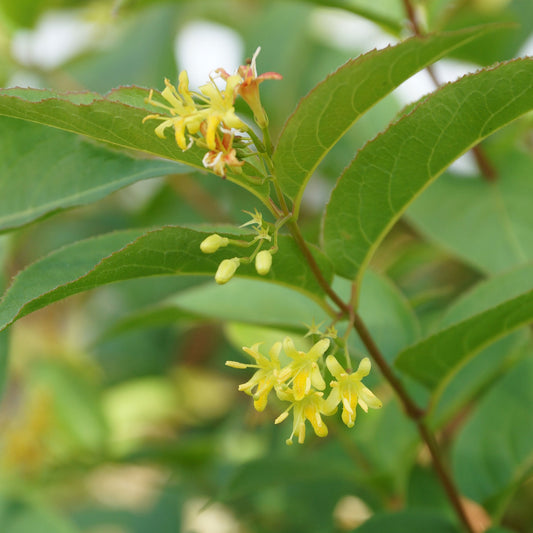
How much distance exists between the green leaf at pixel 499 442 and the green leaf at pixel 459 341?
222 mm

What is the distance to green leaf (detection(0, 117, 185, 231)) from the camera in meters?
0.70

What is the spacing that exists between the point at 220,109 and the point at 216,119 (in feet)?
0.06

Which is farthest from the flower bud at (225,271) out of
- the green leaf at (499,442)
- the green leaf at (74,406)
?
the green leaf at (74,406)

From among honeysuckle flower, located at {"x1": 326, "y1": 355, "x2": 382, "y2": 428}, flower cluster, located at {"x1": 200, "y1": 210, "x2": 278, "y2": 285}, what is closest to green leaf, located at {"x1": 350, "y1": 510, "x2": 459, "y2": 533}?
honeysuckle flower, located at {"x1": 326, "y1": 355, "x2": 382, "y2": 428}

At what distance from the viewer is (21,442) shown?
1318mm

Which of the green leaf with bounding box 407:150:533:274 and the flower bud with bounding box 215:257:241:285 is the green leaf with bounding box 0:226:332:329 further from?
the green leaf with bounding box 407:150:533:274

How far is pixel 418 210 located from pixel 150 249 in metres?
0.59

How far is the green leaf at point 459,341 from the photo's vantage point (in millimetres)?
647

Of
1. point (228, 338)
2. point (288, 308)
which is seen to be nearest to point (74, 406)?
point (228, 338)

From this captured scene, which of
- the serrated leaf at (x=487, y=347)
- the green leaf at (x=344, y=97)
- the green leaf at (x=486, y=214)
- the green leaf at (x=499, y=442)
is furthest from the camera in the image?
the green leaf at (x=486, y=214)

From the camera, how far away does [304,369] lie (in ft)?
1.84

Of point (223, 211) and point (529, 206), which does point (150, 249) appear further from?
point (223, 211)

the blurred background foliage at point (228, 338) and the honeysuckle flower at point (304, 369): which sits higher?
the blurred background foliage at point (228, 338)

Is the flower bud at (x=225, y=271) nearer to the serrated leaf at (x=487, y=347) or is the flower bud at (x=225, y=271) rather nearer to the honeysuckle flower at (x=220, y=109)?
the honeysuckle flower at (x=220, y=109)
